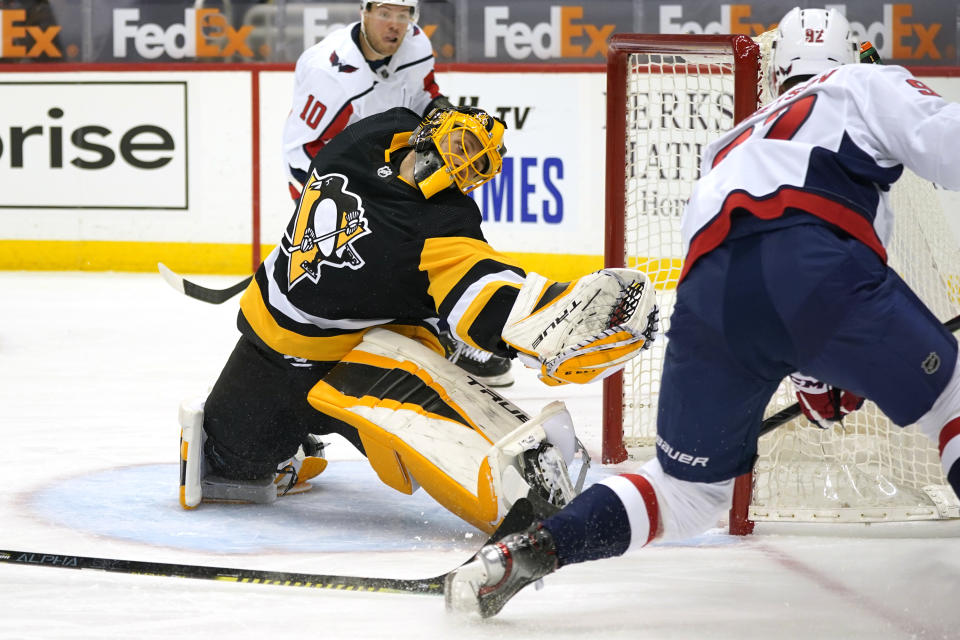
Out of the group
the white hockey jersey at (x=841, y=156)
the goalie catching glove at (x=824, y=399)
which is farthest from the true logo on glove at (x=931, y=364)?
the goalie catching glove at (x=824, y=399)

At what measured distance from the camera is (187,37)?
6762 mm

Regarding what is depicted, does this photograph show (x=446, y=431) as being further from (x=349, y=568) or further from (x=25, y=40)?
(x=25, y=40)

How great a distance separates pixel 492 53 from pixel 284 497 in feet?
13.8

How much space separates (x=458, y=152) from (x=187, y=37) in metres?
4.94

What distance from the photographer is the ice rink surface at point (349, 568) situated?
69.7 inches

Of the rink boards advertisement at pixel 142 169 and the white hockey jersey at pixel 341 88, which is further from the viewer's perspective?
the rink boards advertisement at pixel 142 169

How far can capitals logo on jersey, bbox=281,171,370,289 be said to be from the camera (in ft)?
7.35

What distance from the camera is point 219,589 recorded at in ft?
6.32

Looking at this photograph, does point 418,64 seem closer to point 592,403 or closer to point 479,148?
point 592,403

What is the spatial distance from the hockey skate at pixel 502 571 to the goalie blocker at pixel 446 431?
340 mm

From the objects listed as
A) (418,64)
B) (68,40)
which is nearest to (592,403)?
(418,64)

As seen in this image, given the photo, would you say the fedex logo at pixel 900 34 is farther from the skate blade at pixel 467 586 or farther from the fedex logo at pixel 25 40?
the skate blade at pixel 467 586

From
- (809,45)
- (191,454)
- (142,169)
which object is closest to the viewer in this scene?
(809,45)

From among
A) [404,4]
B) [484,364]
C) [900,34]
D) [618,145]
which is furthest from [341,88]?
[900,34]
